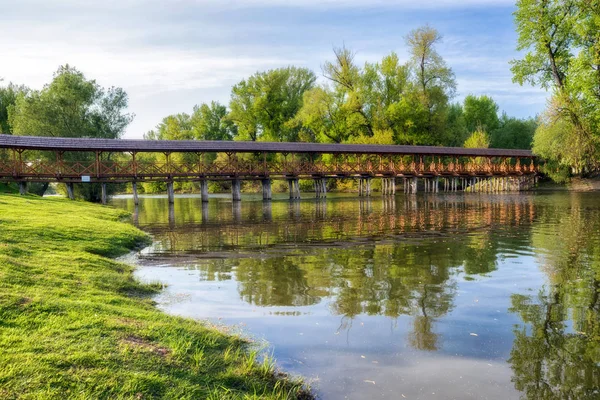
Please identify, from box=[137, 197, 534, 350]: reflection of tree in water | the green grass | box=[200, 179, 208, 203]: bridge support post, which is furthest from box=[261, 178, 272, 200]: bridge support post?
the green grass

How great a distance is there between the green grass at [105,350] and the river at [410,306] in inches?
26.6

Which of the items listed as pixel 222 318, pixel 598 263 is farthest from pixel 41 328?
pixel 598 263

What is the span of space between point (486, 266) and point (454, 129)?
5444cm

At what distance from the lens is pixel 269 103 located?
67.1 meters

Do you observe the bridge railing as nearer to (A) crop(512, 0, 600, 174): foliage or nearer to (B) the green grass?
(A) crop(512, 0, 600, 174): foliage

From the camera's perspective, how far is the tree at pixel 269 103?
6719cm

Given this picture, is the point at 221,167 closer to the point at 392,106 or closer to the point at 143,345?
the point at 392,106

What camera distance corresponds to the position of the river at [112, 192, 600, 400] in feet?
17.0

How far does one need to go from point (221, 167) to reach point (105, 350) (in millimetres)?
36432

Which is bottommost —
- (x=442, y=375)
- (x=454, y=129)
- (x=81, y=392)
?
(x=442, y=375)

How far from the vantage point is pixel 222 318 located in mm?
7305

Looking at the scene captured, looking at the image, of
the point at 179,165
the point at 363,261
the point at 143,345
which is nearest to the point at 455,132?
the point at 179,165

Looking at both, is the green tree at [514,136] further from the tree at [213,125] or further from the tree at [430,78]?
the tree at [213,125]

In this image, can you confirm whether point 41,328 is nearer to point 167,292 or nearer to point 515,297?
point 167,292
